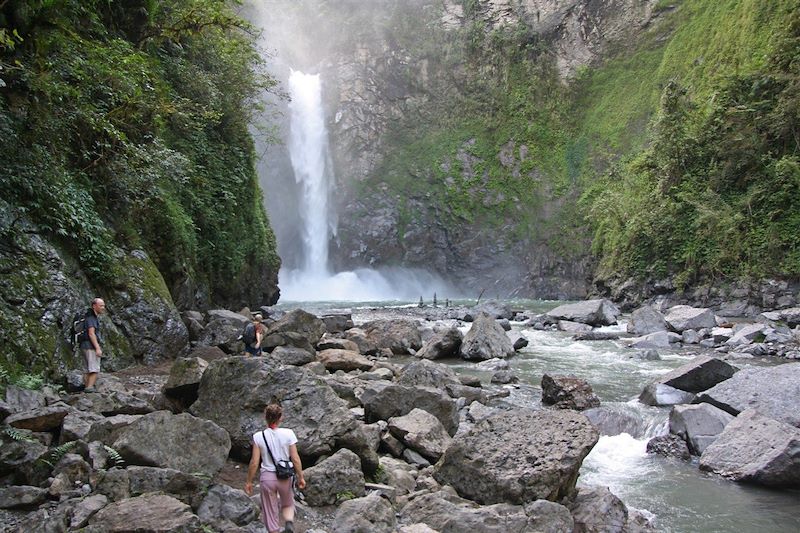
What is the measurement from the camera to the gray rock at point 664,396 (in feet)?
32.9

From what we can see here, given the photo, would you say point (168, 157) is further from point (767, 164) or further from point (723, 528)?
point (767, 164)

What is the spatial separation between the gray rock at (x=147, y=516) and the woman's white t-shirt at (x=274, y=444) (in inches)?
26.1

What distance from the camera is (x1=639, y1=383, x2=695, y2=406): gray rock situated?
1002cm

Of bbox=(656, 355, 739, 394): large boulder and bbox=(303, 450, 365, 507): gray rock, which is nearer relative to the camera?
bbox=(303, 450, 365, 507): gray rock

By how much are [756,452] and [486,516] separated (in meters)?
4.07

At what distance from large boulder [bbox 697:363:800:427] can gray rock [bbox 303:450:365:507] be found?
6.24m

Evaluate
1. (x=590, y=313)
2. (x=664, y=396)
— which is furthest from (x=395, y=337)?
(x=590, y=313)

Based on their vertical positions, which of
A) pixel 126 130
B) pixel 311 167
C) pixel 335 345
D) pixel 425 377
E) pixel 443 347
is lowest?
pixel 443 347

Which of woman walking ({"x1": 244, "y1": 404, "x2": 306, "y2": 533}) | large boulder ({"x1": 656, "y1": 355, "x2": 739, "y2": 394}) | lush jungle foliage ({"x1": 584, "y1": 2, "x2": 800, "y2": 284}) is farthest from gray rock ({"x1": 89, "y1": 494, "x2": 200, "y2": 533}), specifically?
lush jungle foliage ({"x1": 584, "y1": 2, "x2": 800, "y2": 284})

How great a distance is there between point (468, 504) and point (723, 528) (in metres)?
2.74

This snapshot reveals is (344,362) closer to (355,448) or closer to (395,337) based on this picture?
(395,337)

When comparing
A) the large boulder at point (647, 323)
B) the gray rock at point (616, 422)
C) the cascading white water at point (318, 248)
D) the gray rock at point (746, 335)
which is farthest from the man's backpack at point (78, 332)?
the cascading white water at point (318, 248)

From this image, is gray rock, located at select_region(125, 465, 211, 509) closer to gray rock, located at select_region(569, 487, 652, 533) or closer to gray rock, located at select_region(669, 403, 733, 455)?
gray rock, located at select_region(569, 487, 652, 533)

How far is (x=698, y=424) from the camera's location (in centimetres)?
820
